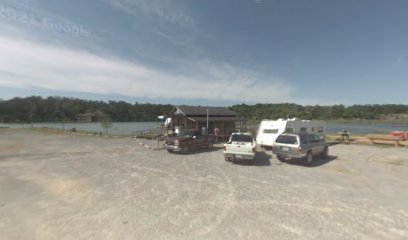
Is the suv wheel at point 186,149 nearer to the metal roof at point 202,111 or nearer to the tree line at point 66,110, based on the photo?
the metal roof at point 202,111

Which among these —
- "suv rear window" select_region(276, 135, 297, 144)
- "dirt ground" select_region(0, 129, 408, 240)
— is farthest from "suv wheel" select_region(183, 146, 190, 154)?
"suv rear window" select_region(276, 135, 297, 144)

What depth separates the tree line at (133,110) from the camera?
11419cm

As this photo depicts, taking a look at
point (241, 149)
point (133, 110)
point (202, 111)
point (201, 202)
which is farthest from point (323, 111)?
point (201, 202)

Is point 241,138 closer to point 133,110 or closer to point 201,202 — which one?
point 201,202

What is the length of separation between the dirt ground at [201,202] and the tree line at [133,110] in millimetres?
92632

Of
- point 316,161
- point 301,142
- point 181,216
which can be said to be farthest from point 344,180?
point 181,216

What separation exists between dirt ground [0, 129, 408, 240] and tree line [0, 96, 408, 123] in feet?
304

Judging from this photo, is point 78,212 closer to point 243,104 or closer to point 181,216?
point 181,216

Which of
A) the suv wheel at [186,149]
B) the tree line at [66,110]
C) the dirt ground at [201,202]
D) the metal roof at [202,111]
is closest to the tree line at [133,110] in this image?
the tree line at [66,110]

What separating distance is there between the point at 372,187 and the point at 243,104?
102042mm

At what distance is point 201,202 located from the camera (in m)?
7.79

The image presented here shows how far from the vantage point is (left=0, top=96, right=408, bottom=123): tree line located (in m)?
114

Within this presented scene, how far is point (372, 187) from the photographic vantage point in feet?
32.4

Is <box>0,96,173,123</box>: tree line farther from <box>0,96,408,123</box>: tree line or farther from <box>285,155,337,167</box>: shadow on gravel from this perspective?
<box>285,155,337,167</box>: shadow on gravel
